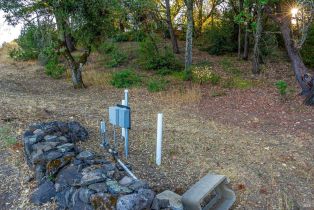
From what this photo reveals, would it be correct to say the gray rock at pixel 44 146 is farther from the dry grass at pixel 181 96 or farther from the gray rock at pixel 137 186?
the dry grass at pixel 181 96

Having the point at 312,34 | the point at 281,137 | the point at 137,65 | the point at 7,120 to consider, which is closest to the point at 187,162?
the point at 281,137

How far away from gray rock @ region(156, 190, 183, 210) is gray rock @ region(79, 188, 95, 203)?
77cm

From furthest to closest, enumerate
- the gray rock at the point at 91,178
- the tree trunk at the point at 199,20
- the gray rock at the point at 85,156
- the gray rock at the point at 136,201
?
the tree trunk at the point at 199,20 → the gray rock at the point at 85,156 → the gray rock at the point at 91,178 → the gray rock at the point at 136,201

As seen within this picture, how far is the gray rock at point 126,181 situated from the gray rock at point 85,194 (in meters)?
0.36

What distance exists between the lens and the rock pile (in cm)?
322

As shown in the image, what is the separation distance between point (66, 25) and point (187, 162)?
238 inches

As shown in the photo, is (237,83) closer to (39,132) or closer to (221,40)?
(221,40)

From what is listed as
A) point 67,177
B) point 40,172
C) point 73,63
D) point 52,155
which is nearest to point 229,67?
point 73,63

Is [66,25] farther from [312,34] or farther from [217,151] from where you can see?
[312,34]

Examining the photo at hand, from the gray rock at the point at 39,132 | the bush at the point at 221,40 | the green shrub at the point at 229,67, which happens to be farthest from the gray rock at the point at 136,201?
the bush at the point at 221,40

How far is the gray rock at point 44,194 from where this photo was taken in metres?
3.90

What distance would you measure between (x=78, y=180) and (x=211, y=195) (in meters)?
1.92

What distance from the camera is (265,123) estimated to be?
277 inches

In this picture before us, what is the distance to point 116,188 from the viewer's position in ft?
11.0
